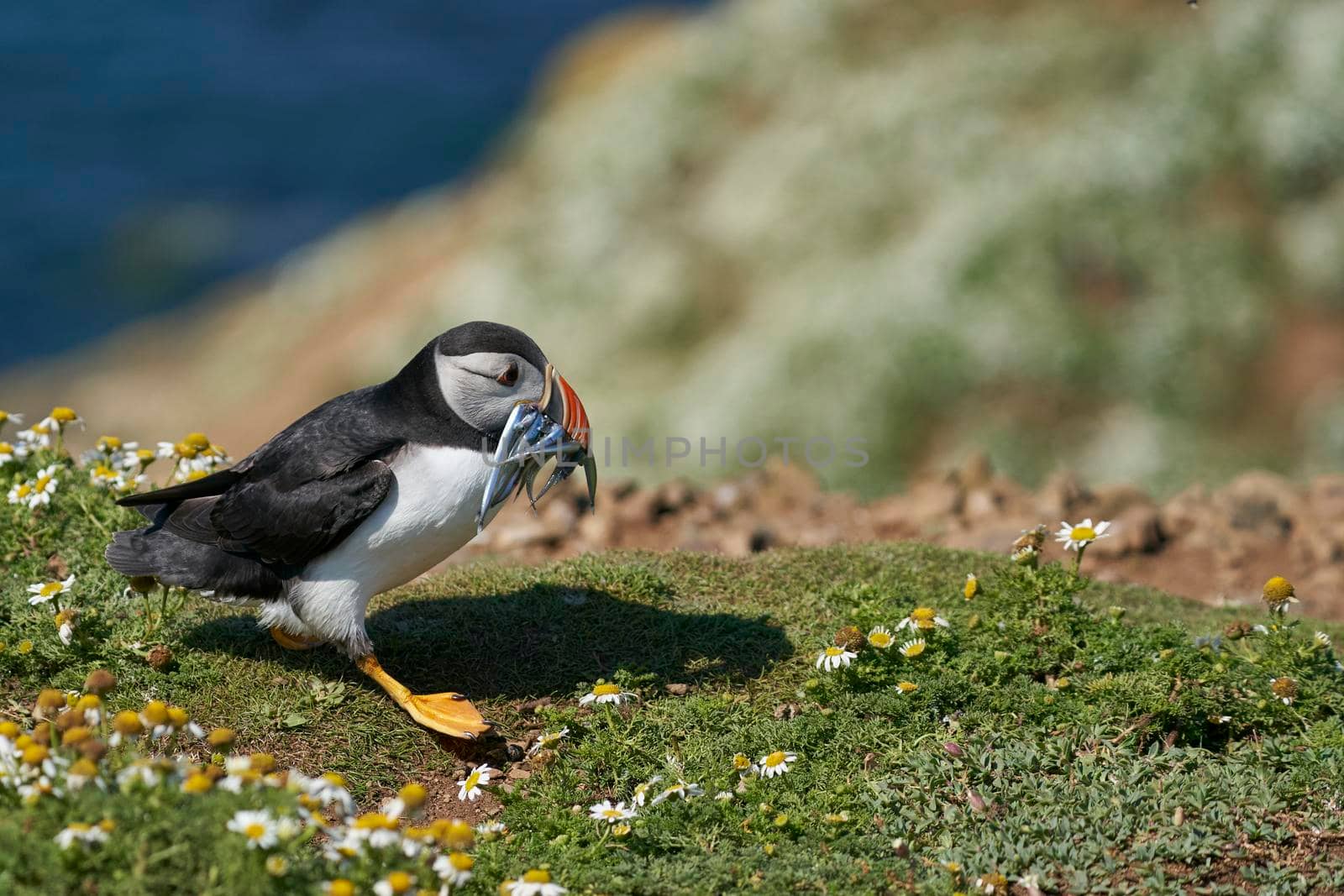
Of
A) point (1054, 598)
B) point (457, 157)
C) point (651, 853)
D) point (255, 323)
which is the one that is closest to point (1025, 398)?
point (1054, 598)

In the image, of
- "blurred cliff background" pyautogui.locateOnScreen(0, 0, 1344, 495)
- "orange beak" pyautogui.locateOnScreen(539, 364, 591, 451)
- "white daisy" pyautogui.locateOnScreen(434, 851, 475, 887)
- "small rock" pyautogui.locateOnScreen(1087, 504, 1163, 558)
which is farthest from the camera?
"blurred cliff background" pyautogui.locateOnScreen(0, 0, 1344, 495)

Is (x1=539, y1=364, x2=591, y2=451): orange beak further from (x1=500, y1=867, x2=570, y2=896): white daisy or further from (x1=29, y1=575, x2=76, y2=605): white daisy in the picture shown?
(x1=29, y1=575, x2=76, y2=605): white daisy

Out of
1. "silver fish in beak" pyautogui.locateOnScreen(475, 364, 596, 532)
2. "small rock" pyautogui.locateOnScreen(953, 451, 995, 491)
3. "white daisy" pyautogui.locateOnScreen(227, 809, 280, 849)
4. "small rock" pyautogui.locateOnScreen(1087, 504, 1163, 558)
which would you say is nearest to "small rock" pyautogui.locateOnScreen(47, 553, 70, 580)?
"silver fish in beak" pyautogui.locateOnScreen(475, 364, 596, 532)

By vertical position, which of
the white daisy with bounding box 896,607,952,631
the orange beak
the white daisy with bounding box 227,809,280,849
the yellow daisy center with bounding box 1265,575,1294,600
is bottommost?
the white daisy with bounding box 227,809,280,849

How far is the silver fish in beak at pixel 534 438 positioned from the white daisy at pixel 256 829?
1.74 m

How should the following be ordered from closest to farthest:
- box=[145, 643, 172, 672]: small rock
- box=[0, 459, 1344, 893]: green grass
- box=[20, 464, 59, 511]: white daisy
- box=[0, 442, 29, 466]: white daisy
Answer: box=[0, 459, 1344, 893]: green grass < box=[145, 643, 172, 672]: small rock < box=[20, 464, 59, 511]: white daisy < box=[0, 442, 29, 466]: white daisy

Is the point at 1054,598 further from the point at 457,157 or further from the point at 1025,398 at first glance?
the point at 457,157

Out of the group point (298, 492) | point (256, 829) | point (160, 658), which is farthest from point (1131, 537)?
point (256, 829)

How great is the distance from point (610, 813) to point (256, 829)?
140cm

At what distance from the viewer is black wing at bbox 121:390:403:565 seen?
4758 millimetres

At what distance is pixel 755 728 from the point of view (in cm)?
487

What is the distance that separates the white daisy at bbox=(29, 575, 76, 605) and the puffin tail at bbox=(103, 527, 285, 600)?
9.3 inches

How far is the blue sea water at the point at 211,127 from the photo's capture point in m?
27.2

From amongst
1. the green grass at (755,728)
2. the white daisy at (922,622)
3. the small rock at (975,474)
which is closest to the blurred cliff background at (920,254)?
the small rock at (975,474)
